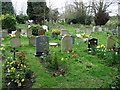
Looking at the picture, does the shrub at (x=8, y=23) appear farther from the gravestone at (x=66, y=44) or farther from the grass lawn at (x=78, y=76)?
the grass lawn at (x=78, y=76)

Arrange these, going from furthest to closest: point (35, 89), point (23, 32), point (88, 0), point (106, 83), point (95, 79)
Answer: point (88, 0) < point (23, 32) < point (95, 79) < point (106, 83) < point (35, 89)

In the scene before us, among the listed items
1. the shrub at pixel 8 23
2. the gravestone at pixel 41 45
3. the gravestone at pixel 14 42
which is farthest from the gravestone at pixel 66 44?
the shrub at pixel 8 23

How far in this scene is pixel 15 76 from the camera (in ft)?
12.5

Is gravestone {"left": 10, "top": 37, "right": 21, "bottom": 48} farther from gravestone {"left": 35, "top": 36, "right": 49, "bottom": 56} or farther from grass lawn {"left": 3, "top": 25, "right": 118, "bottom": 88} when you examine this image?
grass lawn {"left": 3, "top": 25, "right": 118, "bottom": 88}

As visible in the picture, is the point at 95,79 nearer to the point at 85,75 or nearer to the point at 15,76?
the point at 85,75

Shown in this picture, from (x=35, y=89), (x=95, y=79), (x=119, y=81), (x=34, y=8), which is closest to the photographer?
(x=119, y=81)

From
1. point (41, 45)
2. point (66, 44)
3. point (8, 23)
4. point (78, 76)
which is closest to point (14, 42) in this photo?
point (41, 45)

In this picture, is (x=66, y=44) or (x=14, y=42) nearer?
(x=66, y=44)

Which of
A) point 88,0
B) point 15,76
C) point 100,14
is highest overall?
point 88,0

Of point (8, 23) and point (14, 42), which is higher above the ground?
point (8, 23)

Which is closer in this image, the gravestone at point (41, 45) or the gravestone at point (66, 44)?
the gravestone at point (41, 45)

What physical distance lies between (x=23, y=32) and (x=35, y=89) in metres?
11.1

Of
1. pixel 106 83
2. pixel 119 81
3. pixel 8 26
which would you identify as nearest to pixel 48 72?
pixel 106 83

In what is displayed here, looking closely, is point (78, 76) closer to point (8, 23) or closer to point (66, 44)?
point (66, 44)
